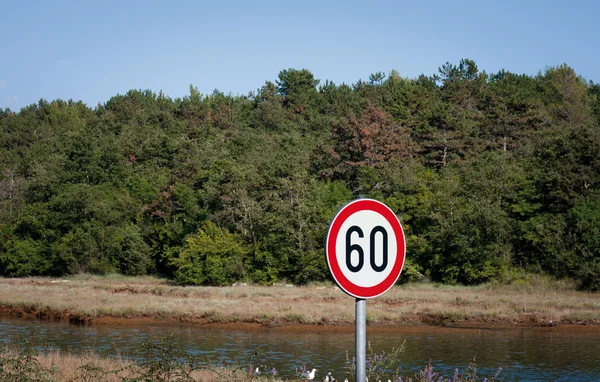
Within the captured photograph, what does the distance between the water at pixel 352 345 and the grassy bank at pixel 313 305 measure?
1262 mm

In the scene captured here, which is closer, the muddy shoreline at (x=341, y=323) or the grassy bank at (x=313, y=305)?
the muddy shoreline at (x=341, y=323)

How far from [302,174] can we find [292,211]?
151 inches

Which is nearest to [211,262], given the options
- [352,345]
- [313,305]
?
[313,305]

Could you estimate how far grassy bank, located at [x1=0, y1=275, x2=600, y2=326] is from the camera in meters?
32.0

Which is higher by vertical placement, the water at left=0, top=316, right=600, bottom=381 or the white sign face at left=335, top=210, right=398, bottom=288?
the white sign face at left=335, top=210, right=398, bottom=288

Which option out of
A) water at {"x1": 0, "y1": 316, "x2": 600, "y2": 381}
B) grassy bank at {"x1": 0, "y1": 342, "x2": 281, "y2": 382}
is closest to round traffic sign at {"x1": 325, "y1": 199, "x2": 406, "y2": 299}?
grassy bank at {"x1": 0, "y1": 342, "x2": 281, "y2": 382}

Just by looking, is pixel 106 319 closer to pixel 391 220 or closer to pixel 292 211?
pixel 292 211

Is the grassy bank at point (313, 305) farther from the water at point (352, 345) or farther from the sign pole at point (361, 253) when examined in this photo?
the sign pole at point (361, 253)

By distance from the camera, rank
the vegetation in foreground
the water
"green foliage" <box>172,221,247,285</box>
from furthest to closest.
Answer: "green foliage" <box>172,221,247,285</box> → the water → the vegetation in foreground

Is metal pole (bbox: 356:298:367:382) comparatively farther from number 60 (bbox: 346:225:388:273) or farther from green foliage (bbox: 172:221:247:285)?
green foliage (bbox: 172:221:247:285)

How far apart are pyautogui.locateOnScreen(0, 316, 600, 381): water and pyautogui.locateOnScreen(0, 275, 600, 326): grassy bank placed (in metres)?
1.26

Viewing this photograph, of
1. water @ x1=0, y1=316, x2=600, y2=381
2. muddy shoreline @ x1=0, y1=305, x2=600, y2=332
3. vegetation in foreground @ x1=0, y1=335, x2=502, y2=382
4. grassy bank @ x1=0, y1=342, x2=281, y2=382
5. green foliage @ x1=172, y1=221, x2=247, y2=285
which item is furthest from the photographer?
green foliage @ x1=172, y1=221, x2=247, y2=285

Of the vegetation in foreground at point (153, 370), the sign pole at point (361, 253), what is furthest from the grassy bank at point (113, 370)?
the sign pole at point (361, 253)

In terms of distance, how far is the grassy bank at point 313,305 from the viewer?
1260 inches
